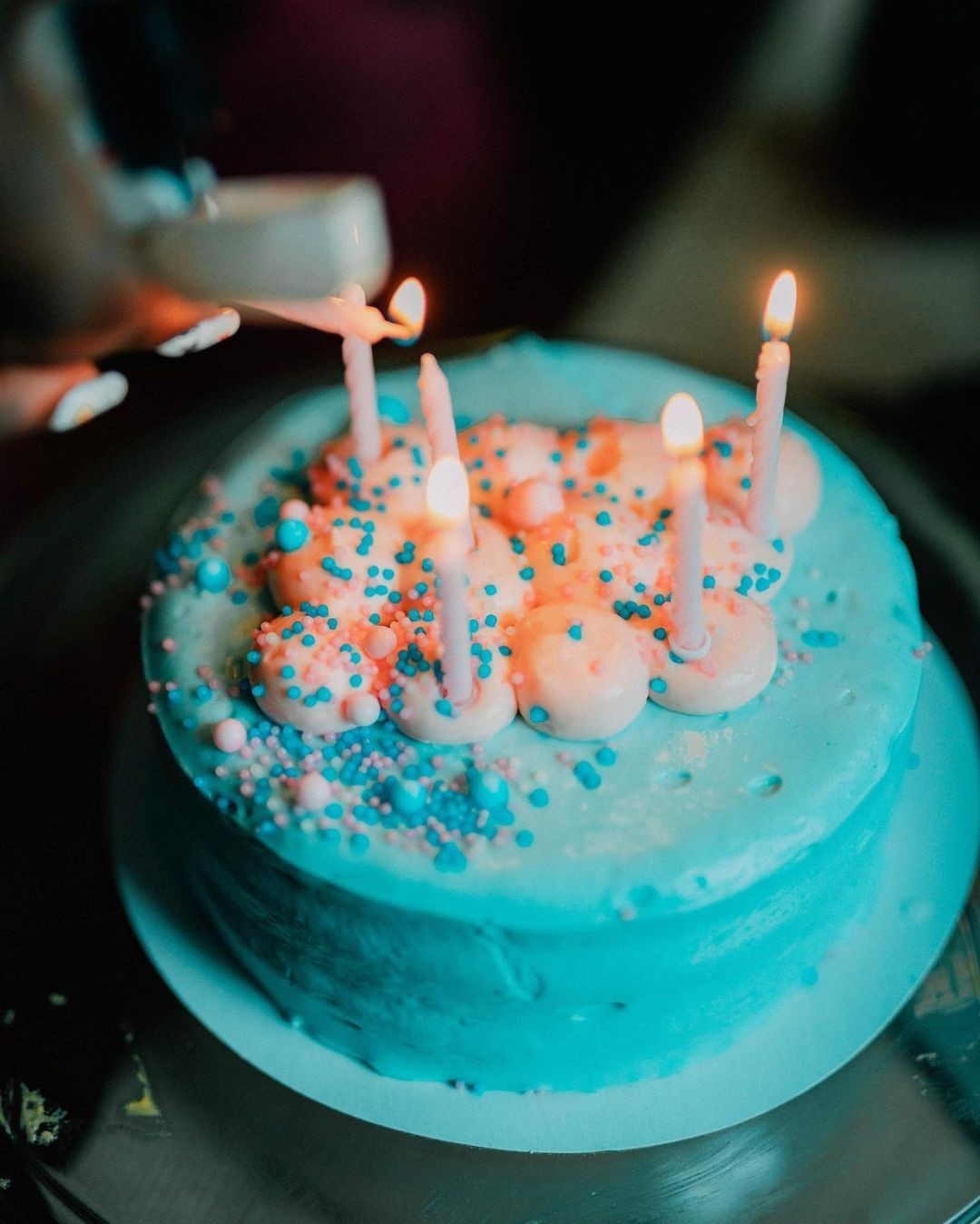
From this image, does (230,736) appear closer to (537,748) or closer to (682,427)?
(537,748)

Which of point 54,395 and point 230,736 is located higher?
point 54,395

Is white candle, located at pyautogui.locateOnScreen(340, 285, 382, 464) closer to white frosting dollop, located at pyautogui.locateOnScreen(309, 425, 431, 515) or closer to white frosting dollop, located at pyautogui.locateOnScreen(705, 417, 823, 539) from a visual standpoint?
white frosting dollop, located at pyautogui.locateOnScreen(309, 425, 431, 515)

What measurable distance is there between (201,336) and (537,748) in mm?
615

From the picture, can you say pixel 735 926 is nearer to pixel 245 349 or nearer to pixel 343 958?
pixel 343 958

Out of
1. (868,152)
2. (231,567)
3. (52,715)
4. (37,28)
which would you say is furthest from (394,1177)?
(868,152)

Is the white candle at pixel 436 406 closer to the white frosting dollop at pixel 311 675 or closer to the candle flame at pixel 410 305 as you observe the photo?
the candle flame at pixel 410 305

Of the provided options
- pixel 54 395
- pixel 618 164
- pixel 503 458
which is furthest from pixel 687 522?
pixel 618 164

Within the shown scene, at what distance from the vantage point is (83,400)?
4.58ft

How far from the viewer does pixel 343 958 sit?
1343mm

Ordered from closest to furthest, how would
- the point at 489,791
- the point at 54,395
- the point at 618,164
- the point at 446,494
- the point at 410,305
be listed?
1. the point at 446,494
2. the point at 489,791
3. the point at 410,305
4. the point at 54,395
5. the point at 618,164

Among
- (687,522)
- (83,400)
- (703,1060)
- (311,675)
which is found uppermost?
(83,400)

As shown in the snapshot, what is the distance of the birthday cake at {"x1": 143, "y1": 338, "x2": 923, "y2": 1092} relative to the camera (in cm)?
126

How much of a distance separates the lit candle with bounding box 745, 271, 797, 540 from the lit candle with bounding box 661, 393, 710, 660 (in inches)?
Answer: 5.8

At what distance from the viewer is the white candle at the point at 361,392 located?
144 cm
